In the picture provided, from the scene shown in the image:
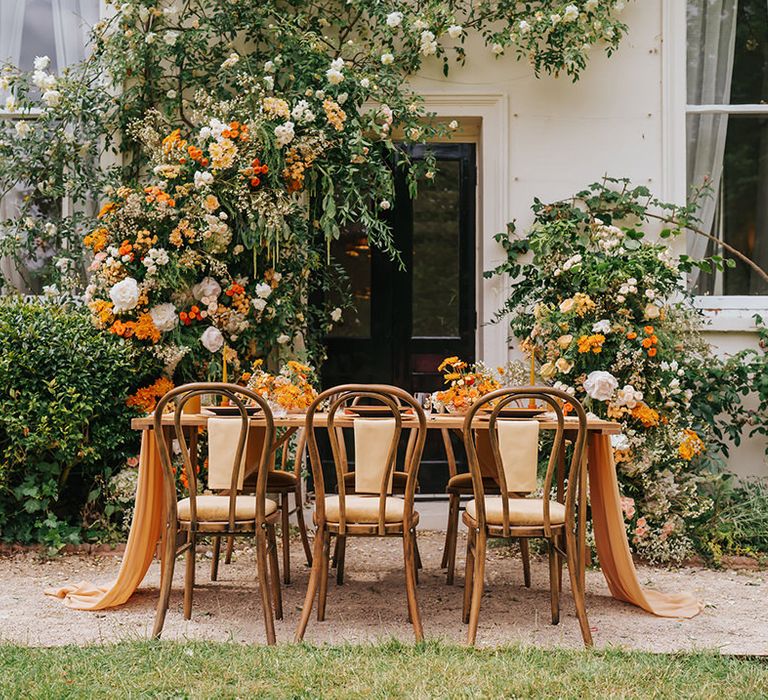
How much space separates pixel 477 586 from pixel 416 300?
312 cm

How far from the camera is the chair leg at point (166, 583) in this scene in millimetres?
3473

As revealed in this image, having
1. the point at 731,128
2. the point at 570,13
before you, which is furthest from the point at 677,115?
the point at 570,13

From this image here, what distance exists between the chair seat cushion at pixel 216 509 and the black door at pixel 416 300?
2.63 metres

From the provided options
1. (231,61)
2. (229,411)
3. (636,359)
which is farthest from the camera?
(231,61)

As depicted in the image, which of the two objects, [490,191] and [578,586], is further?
[490,191]

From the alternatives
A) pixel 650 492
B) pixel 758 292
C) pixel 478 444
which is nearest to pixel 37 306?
pixel 478 444

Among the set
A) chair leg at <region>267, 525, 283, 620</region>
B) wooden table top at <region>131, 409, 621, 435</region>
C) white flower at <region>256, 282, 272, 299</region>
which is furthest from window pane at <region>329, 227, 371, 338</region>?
chair leg at <region>267, 525, 283, 620</region>

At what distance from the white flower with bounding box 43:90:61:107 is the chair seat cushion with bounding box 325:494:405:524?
11.1 ft

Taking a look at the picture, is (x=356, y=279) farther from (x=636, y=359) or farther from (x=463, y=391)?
(x=463, y=391)

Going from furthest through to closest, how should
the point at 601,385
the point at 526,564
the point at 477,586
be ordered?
1. the point at 601,385
2. the point at 526,564
3. the point at 477,586

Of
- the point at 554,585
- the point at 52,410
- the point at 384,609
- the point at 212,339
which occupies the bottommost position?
the point at 384,609

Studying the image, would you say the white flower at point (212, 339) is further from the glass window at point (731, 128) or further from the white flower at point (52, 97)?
the glass window at point (731, 128)

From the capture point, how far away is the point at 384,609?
394cm

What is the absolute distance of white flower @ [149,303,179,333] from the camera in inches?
205
